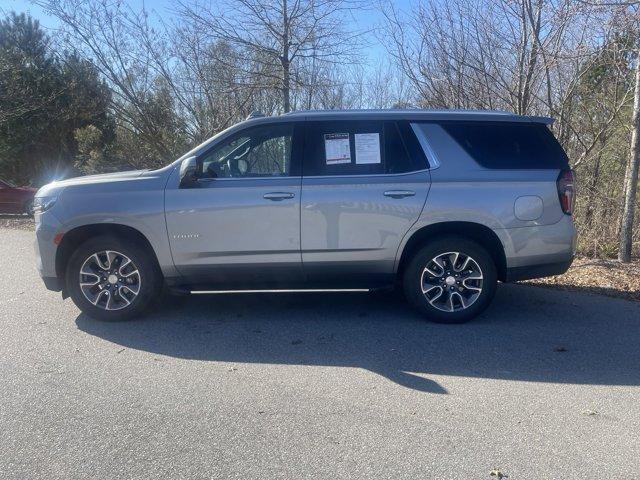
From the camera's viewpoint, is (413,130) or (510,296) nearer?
(413,130)

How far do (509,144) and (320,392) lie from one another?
123 inches

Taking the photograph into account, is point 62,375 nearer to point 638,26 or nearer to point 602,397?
point 602,397

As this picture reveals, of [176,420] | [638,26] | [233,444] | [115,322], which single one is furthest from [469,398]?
[638,26]

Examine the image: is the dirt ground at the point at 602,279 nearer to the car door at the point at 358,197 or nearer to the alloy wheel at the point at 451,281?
the alloy wheel at the point at 451,281

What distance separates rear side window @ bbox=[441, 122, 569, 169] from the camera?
583cm

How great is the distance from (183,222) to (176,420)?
2246 millimetres

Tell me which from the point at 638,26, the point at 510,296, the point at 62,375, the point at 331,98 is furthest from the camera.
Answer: the point at 331,98

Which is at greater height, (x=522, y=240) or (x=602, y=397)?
(x=522, y=240)

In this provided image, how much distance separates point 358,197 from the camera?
569 cm

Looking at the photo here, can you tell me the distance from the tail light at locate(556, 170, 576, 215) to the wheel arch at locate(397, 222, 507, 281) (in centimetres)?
71

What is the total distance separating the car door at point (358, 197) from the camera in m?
5.70

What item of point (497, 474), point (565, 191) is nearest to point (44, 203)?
point (497, 474)

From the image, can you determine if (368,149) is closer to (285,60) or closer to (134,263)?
(134,263)

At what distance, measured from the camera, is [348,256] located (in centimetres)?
581
